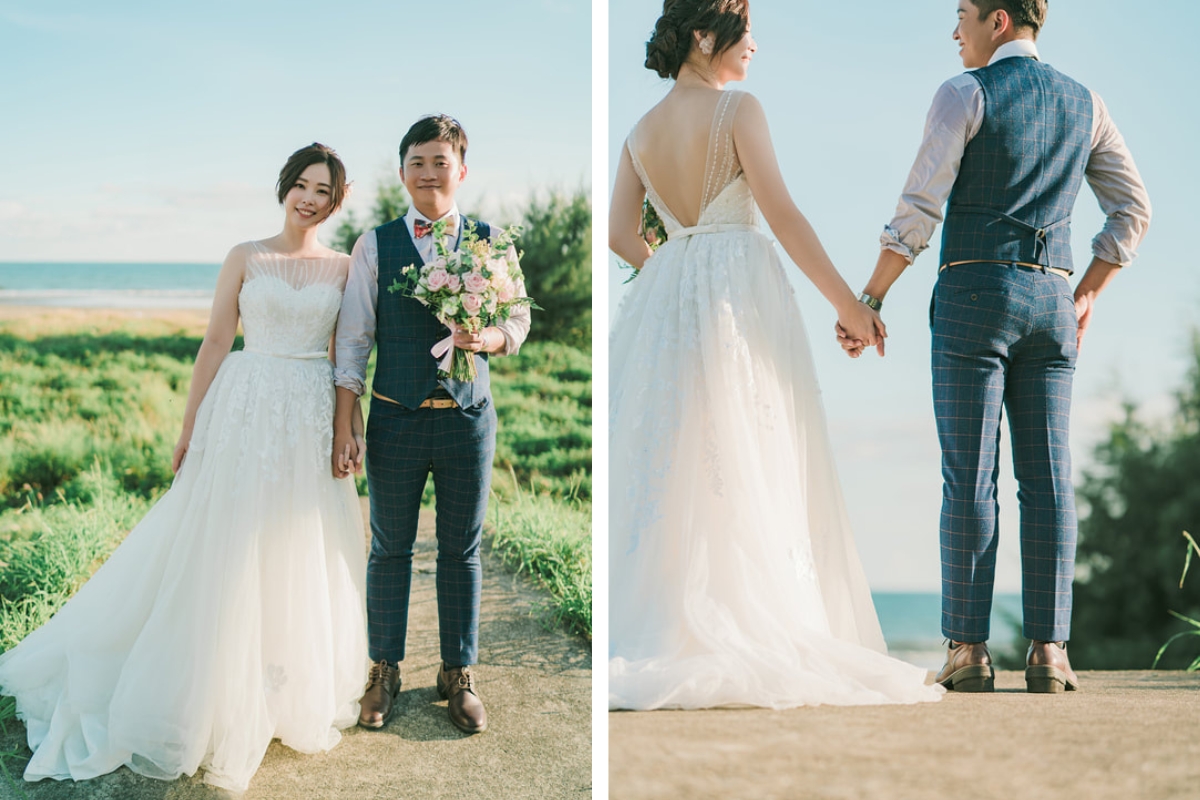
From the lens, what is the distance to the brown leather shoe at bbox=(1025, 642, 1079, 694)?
2975mm

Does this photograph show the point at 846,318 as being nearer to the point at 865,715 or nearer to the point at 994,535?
the point at 994,535

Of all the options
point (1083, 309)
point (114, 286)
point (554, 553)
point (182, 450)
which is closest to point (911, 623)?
point (114, 286)

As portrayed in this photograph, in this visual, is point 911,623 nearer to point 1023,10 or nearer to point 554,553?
point 554,553

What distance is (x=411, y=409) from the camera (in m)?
3.26

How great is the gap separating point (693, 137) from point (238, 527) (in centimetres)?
204

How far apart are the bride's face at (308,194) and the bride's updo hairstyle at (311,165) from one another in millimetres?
14

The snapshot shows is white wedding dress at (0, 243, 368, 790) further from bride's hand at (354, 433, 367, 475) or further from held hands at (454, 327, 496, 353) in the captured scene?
held hands at (454, 327, 496, 353)

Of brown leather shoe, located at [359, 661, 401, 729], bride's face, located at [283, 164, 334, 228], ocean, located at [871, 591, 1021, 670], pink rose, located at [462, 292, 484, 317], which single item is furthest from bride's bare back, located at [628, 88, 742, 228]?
ocean, located at [871, 591, 1021, 670]

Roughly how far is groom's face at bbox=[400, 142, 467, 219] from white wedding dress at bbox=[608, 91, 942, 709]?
692 millimetres

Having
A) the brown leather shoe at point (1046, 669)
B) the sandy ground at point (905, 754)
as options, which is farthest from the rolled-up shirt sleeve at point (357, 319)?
the brown leather shoe at point (1046, 669)

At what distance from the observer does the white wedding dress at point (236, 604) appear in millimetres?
2949

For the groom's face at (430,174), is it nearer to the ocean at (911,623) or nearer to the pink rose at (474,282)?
the pink rose at (474,282)

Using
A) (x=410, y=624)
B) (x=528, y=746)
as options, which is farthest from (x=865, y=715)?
(x=410, y=624)

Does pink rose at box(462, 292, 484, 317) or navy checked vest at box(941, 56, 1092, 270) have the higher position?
navy checked vest at box(941, 56, 1092, 270)
